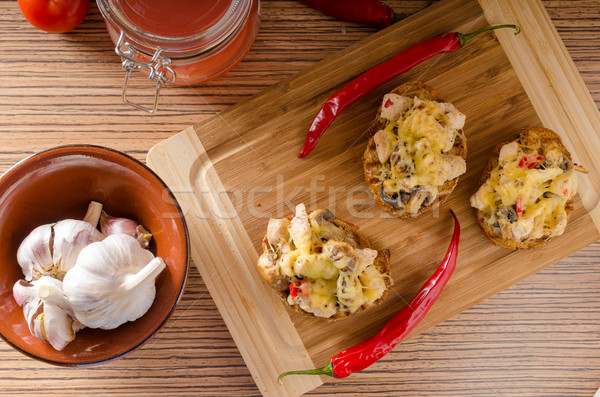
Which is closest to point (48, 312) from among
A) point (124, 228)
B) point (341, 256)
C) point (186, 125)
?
point (124, 228)

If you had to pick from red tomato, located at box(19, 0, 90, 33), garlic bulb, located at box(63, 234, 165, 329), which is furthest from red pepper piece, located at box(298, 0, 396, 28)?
garlic bulb, located at box(63, 234, 165, 329)

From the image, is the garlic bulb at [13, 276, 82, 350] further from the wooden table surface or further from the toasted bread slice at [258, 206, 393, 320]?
the toasted bread slice at [258, 206, 393, 320]

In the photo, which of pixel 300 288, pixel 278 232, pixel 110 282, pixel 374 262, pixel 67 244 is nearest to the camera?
pixel 110 282

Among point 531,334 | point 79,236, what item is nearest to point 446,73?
point 531,334

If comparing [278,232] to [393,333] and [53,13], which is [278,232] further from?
[53,13]

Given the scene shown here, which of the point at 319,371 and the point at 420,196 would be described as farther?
the point at 319,371

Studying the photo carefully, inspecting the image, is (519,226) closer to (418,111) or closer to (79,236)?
(418,111)
